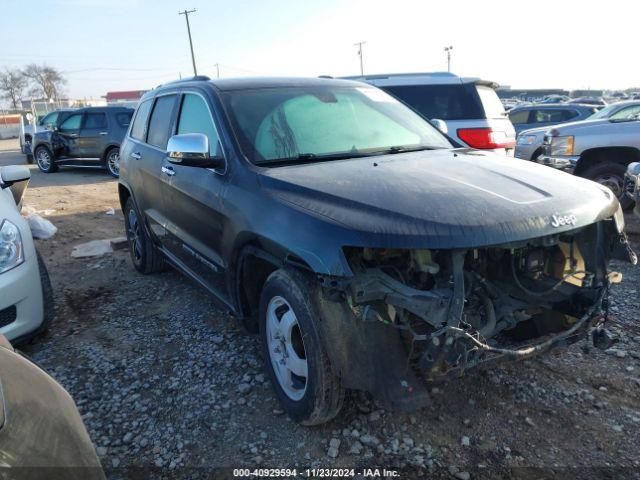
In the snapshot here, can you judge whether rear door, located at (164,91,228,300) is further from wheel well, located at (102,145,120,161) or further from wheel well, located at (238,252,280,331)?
wheel well, located at (102,145,120,161)

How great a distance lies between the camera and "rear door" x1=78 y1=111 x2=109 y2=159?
535 inches

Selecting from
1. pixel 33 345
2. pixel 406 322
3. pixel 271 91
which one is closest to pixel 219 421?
pixel 406 322

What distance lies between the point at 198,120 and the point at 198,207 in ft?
2.23

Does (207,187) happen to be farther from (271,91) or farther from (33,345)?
(33,345)

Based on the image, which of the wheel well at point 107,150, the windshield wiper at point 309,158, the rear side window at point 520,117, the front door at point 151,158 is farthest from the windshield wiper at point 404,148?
the wheel well at point 107,150

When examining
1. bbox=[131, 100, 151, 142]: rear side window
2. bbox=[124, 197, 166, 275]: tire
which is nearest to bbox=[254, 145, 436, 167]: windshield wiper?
bbox=[124, 197, 166, 275]: tire

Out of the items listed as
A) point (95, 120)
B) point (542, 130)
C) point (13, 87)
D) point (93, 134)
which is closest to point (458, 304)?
point (542, 130)

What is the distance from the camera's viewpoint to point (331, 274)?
7.14ft

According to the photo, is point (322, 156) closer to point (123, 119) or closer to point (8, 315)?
point (8, 315)

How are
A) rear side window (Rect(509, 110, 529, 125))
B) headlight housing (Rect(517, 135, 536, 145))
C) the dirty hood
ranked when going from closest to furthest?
the dirty hood < headlight housing (Rect(517, 135, 536, 145)) < rear side window (Rect(509, 110, 529, 125))

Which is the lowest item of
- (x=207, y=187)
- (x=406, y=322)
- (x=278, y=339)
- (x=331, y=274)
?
(x=278, y=339)

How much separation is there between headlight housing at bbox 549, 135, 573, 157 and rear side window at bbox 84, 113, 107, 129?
11203 millimetres

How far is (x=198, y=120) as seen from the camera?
144 inches

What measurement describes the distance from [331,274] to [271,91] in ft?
6.17
